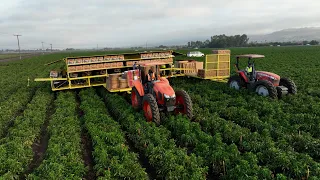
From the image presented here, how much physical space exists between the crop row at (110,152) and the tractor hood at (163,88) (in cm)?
207

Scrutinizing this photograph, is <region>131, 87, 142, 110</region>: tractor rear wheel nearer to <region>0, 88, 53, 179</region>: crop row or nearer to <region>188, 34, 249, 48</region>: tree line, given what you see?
<region>0, 88, 53, 179</region>: crop row

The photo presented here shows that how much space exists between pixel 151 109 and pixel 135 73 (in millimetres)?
3488

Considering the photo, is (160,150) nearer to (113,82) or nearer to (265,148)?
(265,148)

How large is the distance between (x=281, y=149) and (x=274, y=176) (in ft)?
3.94

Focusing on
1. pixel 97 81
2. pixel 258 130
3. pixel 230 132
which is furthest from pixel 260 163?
pixel 97 81

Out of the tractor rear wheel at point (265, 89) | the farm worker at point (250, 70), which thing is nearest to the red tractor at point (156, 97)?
the tractor rear wheel at point (265, 89)

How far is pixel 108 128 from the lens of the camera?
9375mm

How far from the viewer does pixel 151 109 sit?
969cm

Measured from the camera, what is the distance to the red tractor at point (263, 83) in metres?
12.8

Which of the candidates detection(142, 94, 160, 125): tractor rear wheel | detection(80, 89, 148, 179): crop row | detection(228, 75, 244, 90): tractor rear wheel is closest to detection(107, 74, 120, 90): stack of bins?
detection(80, 89, 148, 179): crop row

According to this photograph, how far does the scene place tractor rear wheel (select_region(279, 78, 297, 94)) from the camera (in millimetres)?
13469

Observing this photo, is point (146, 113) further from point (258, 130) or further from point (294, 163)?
point (294, 163)

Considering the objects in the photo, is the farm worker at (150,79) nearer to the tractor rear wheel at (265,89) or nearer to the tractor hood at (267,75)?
the tractor rear wheel at (265,89)

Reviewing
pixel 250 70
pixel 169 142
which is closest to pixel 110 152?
pixel 169 142
